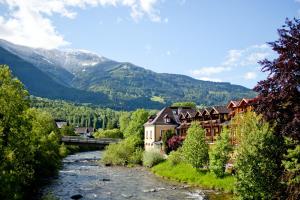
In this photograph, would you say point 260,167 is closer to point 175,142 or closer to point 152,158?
point 152,158

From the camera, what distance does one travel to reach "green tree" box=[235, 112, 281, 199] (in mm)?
38500

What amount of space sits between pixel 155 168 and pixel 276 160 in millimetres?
46252

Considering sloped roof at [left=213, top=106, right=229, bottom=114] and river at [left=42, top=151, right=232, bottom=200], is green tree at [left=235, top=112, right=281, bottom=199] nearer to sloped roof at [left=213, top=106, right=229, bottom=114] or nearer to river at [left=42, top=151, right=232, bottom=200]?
river at [left=42, top=151, right=232, bottom=200]

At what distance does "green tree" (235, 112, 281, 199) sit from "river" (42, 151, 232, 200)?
13259 mm

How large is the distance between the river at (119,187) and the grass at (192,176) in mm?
1660

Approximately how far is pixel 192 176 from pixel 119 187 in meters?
11.4

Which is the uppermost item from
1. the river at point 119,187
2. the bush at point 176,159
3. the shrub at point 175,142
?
the shrub at point 175,142

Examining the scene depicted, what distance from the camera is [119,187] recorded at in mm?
63469

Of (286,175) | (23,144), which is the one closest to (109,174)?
(23,144)

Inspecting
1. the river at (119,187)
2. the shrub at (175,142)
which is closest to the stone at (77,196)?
the river at (119,187)

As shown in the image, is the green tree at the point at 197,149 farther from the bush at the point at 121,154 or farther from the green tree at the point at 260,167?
the bush at the point at 121,154

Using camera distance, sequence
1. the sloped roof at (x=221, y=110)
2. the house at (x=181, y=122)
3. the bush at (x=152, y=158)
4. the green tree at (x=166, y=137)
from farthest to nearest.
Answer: the green tree at (x=166, y=137)
the bush at (x=152, y=158)
the house at (x=181, y=122)
the sloped roof at (x=221, y=110)

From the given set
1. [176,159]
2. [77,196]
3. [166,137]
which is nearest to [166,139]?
[166,137]

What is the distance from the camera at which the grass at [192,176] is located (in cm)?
5715
